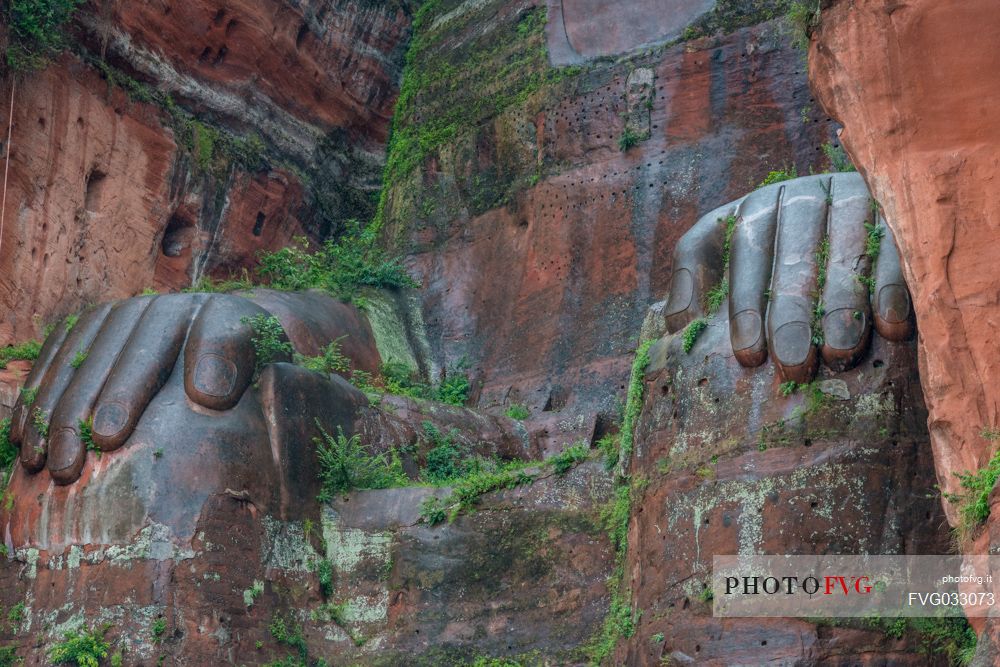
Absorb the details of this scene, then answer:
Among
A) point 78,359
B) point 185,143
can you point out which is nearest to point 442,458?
point 78,359

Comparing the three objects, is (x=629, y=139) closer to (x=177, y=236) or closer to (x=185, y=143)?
(x=185, y=143)

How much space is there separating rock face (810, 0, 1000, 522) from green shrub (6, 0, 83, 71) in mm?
11973

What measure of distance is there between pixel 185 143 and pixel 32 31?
3245 millimetres

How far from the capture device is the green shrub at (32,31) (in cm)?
1995

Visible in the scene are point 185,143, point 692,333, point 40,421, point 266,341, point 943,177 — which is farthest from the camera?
point 185,143

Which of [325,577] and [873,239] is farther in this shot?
[325,577]

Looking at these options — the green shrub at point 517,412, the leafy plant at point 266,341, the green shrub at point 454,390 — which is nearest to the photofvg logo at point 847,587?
the leafy plant at point 266,341

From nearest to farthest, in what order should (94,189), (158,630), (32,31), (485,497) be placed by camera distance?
(158,630) → (485,497) → (32,31) → (94,189)

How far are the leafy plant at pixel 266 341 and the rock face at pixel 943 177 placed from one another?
24.6ft

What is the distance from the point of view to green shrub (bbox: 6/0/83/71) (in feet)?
65.5

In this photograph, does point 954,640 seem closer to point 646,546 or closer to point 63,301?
point 646,546

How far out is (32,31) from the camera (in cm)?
2006

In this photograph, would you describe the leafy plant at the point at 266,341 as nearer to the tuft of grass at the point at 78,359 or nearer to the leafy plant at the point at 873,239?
the tuft of grass at the point at 78,359

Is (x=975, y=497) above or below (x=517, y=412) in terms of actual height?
below
